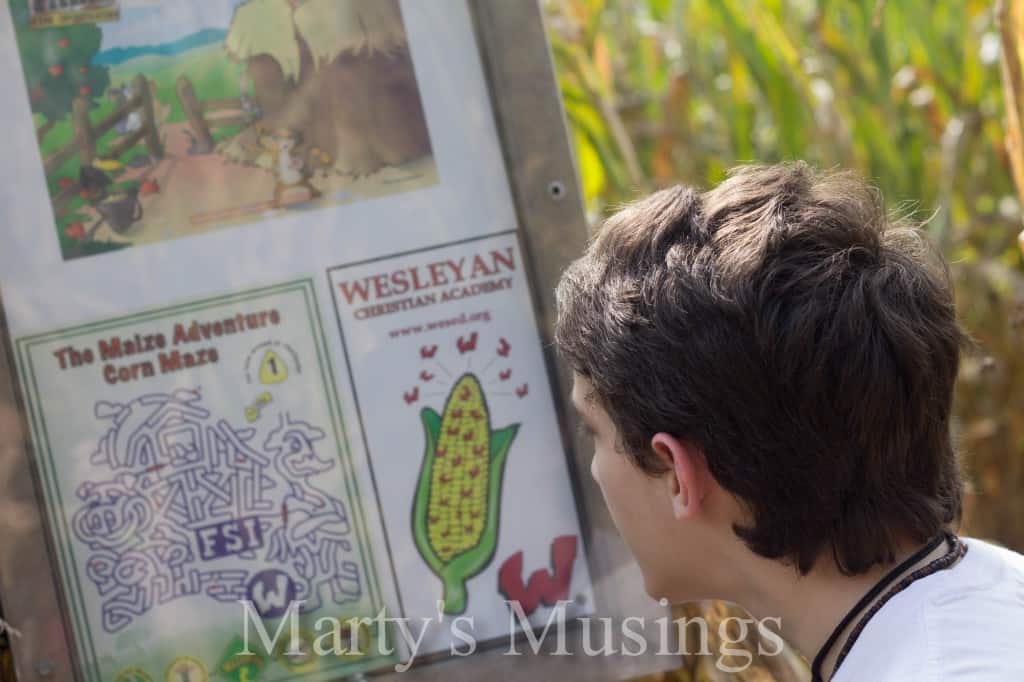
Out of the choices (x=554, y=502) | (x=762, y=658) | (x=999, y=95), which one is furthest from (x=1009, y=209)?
(x=554, y=502)

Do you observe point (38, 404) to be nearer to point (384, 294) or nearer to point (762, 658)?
point (384, 294)

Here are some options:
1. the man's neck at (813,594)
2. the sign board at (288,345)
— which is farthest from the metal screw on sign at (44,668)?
the man's neck at (813,594)

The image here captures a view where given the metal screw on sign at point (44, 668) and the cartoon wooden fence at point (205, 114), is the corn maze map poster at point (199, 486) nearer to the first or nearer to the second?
the metal screw on sign at point (44, 668)

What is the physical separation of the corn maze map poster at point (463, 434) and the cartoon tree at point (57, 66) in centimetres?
37

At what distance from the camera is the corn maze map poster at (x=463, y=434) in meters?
1.37

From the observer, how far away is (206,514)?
1347 millimetres

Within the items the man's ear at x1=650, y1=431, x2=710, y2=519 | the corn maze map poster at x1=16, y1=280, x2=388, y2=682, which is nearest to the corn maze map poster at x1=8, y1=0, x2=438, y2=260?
the corn maze map poster at x1=16, y1=280, x2=388, y2=682

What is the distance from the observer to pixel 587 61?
242cm

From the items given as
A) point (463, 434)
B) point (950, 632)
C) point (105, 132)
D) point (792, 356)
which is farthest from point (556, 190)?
point (950, 632)

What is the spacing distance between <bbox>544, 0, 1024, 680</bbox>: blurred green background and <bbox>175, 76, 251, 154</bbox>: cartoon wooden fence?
1.02 metres

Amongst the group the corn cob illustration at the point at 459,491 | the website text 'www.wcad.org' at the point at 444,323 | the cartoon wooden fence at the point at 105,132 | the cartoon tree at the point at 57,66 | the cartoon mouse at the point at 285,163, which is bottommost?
the corn cob illustration at the point at 459,491

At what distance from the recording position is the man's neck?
1.16 metres

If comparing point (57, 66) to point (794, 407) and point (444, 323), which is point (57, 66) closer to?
point (444, 323)

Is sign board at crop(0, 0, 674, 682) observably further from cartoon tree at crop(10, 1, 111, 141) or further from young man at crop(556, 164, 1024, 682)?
young man at crop(556, 164, 1024, 682)
